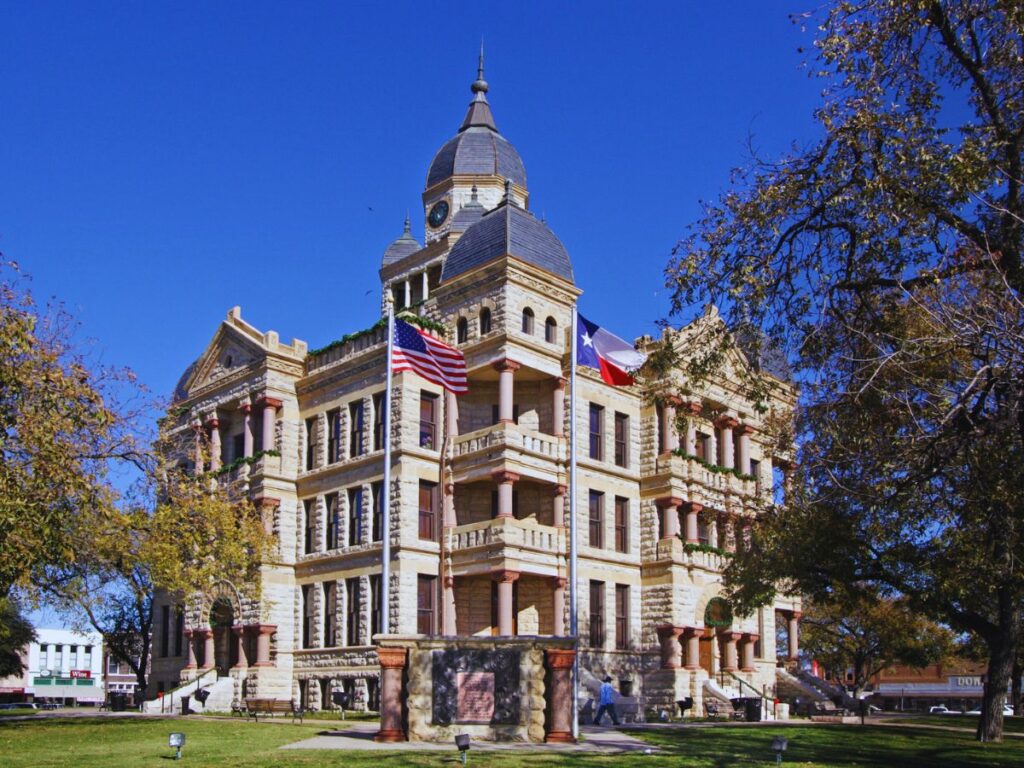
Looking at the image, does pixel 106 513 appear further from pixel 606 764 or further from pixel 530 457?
pixel 530 457

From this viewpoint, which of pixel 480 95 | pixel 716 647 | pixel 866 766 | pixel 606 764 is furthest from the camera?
pixel 480 95

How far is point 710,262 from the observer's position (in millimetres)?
17719

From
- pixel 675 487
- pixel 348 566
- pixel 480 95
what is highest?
pixel 480 95

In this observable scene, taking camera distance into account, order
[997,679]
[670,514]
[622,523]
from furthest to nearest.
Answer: [622,523], [670,514], [997,679]

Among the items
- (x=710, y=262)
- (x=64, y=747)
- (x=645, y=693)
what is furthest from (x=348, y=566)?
(x=710, y=262)

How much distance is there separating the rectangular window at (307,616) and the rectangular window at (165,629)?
10.4 meters

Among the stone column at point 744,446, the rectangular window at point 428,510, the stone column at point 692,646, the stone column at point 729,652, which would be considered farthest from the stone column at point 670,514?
the rectangular window at point 428,510

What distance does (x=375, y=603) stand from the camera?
40.6 m

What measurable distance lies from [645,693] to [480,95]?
31.8 meters

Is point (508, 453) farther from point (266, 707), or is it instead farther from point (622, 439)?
point (266, 707)

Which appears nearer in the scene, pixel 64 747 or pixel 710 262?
pixel 710 262

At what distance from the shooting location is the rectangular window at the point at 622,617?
43.2 meters

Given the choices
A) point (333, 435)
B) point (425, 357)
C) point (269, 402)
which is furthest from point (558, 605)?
point (269, 402)

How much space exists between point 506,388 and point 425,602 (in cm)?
764
